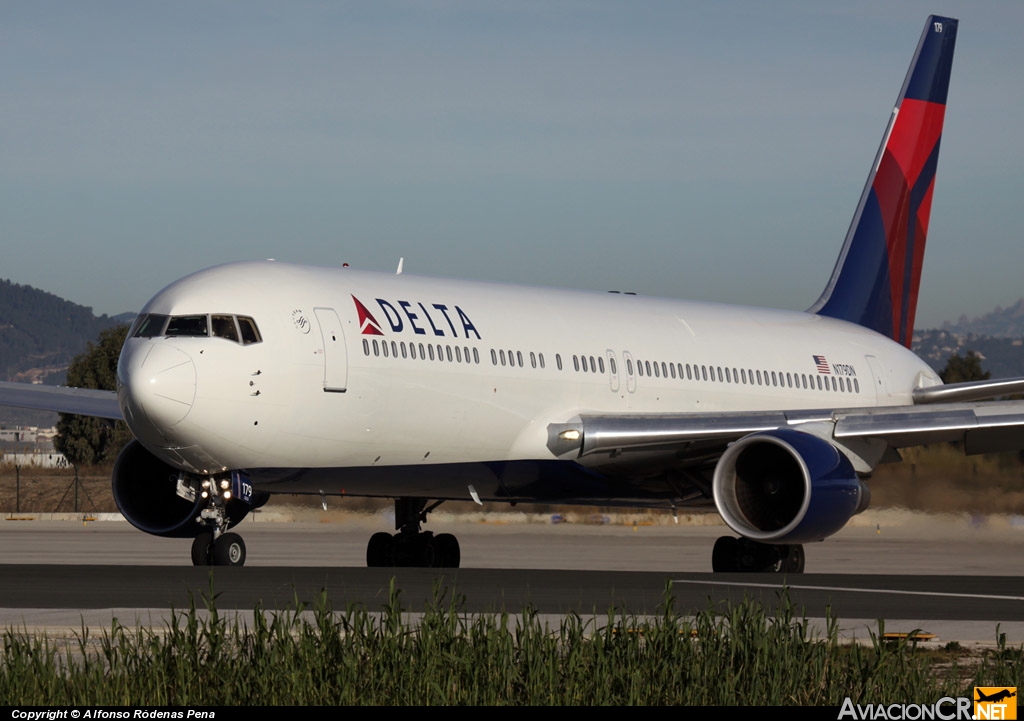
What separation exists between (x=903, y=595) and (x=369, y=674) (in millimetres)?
7905

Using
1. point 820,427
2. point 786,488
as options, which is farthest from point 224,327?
point 820,427

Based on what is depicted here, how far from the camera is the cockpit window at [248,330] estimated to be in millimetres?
18922

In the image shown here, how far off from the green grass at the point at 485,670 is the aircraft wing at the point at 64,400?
13664 mm

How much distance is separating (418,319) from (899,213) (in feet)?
44.3

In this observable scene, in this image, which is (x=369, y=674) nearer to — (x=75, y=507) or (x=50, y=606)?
(x=50, y=606)

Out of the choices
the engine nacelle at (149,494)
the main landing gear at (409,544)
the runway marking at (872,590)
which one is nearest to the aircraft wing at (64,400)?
the engine nacelle at (149,494)

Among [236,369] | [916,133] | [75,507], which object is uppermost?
[916,133]

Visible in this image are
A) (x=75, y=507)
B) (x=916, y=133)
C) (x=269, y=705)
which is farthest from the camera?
(x=75, y=507)

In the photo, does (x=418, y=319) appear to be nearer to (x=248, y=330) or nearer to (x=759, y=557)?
(x=248, y=330)

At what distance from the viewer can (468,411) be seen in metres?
21.0

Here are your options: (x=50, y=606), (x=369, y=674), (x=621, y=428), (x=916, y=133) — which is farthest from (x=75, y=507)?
(x=369, y=674)

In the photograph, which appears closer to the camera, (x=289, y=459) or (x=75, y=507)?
(x=289, y=459)

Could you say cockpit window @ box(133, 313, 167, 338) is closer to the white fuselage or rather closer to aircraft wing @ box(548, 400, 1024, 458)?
the white fuselage

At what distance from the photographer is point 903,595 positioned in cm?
1522
